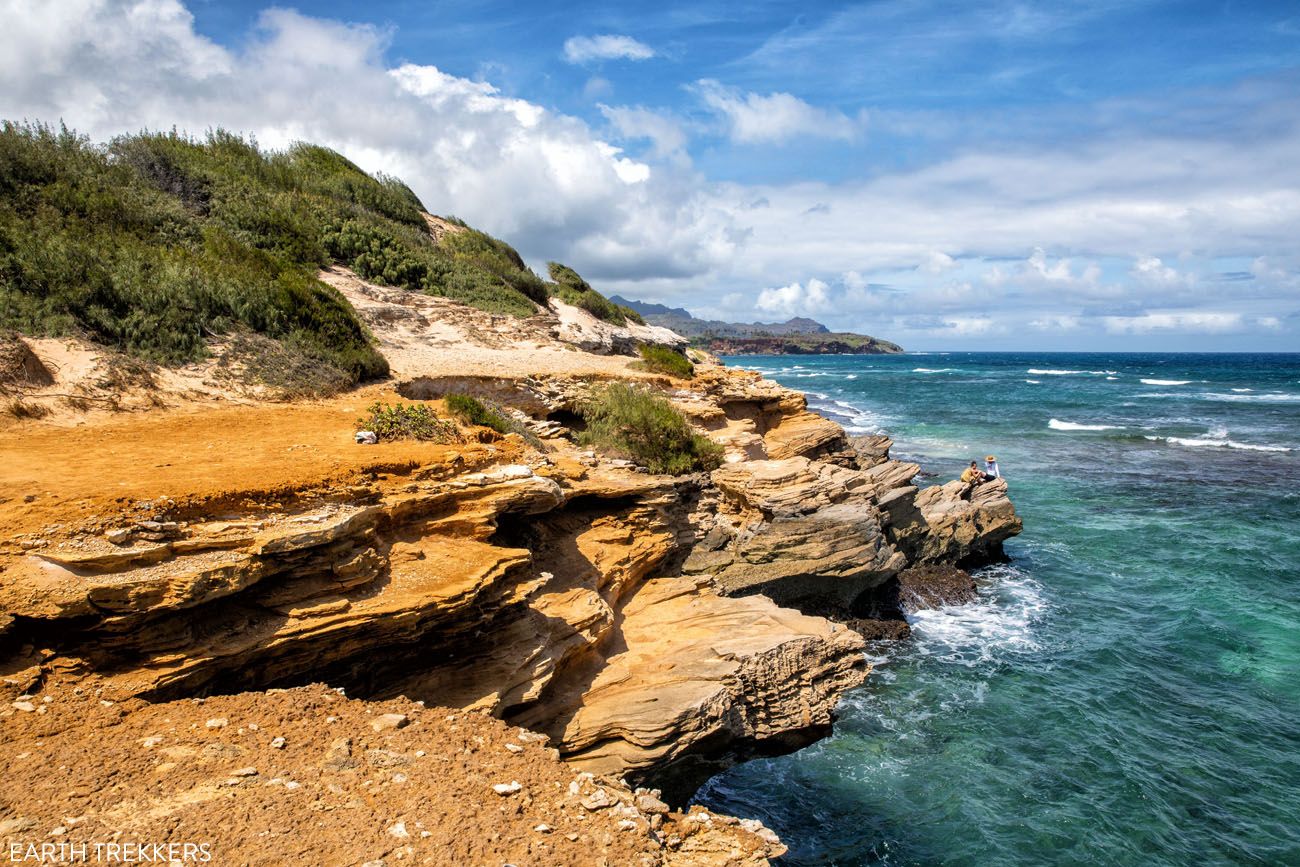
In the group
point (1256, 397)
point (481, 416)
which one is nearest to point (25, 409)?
point (481, 416)

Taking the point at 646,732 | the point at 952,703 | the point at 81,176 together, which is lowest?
the point at 952,703

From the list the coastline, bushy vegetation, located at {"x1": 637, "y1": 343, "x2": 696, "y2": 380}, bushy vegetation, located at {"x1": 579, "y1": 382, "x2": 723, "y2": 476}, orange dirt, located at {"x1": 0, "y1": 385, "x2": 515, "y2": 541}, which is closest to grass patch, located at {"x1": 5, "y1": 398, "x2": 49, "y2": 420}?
orange dirt, located at {"x1": 0, "y1": 385, "x2": 515, "y2": 541}

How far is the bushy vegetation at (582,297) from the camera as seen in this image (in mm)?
31219

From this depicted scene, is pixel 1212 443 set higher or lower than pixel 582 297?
lower

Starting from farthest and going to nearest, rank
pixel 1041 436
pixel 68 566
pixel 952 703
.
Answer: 1. pixel 1041 436
2. pixel 952 703
3. pixel 68 566

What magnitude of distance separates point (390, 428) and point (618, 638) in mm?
4714

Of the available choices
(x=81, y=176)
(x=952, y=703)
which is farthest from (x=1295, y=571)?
(x=81, y=176)

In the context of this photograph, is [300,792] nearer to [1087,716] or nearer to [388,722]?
[388,722]

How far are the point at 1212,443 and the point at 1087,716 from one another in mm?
35068

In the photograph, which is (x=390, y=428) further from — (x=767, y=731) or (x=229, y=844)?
(x=767, y=731)

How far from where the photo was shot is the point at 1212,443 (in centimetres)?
3791

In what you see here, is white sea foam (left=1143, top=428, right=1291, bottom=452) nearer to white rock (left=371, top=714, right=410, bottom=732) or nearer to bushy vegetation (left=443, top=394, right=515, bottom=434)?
bushy vegetation (left=443, top=394, right=515, bottom=434)

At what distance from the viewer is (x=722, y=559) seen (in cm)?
1336

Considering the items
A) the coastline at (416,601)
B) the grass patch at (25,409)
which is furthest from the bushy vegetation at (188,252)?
the coastline at (416,601)
